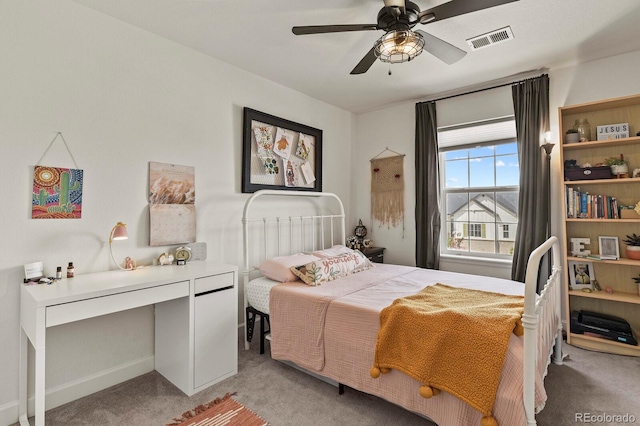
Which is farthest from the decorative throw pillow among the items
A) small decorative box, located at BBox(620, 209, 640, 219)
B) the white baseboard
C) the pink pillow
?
small decorative box, located at BBox(620, 209, 640, 219)

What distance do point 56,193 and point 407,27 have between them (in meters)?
2.36

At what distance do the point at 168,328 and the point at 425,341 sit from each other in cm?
174

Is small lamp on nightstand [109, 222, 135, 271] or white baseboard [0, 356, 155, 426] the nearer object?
white baseboard [0, 356, 155, 426]

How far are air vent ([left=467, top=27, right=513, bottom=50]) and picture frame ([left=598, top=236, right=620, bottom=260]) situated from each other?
191 centimetres

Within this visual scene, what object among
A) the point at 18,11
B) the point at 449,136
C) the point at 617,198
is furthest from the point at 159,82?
the point at 617,198

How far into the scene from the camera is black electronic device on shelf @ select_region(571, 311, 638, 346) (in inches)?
98.7

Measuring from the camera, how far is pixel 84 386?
6.70 feet

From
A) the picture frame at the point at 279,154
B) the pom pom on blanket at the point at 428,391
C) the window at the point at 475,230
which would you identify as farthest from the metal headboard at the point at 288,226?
the pom pom on blanket at the point at 428,391

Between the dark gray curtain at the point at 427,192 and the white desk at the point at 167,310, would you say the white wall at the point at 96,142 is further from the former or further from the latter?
the dark gray curtain at the point at 427,192

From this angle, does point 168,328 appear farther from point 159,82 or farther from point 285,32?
point 285,32

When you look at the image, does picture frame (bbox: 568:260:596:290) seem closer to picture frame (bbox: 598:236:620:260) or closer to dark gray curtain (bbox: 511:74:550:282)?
picture frame (bbox: 598:236:620:260)

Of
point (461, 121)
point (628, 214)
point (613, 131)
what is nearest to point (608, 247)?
point (628, 214)

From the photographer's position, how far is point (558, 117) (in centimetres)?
281

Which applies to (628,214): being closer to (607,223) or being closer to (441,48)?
(607,223)
